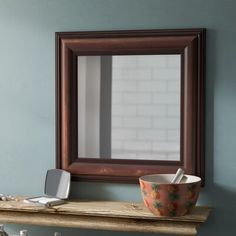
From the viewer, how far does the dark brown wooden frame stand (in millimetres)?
2406

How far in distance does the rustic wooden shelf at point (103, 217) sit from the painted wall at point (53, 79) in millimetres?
119

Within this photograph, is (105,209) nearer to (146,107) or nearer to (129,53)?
(146,107)

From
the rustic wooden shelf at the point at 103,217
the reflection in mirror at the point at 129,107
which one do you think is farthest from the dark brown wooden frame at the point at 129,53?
the rustic wooden shelf at the point at 103,217

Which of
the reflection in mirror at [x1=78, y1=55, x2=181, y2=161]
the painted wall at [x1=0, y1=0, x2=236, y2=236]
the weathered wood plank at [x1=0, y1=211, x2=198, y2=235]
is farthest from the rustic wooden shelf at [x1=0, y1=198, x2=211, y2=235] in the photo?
the reflection in mirror at [x1=78, y1=55, x2=181, y2=161]

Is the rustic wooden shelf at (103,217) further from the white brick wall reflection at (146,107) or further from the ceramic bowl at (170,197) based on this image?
the white brick wall reflection at (146,107)

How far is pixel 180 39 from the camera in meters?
2.41

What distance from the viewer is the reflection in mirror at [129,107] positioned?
245 cm

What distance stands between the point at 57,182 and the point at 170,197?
559 mm

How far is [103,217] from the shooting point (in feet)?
7.64

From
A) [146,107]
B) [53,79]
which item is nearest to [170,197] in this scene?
[146,107]

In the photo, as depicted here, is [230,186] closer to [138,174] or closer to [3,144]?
[138,174]

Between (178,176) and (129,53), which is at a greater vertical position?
(129,53)

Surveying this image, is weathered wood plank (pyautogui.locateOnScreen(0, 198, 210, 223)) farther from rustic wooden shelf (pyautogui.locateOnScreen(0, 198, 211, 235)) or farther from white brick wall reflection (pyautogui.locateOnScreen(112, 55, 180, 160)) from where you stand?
white brick wall reflection (pyautogui.locateOnScreen(112, 55, 180, 160))

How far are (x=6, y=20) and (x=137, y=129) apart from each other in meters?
0.78
